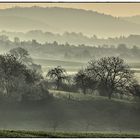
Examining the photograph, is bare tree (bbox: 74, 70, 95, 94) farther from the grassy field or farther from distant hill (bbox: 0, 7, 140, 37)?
the grassy field

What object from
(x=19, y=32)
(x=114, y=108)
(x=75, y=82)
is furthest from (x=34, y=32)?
(x=114, y=108)

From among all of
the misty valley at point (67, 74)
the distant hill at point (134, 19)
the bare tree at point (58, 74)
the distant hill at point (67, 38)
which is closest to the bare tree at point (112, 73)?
the misty valley at point (67, 74)

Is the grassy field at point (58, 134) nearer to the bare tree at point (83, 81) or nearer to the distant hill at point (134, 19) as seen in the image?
the bare tree at point (83, 81)

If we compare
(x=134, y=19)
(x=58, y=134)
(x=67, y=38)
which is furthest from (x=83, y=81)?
(x=134, y=19)

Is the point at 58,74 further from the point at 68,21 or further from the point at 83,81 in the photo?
the point at 68,21

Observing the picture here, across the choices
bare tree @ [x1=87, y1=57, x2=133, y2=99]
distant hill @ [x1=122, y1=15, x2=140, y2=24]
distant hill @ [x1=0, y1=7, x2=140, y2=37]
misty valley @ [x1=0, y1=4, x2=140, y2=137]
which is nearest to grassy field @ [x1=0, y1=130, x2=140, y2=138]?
misty valley @ [x1=0, y1=4, x2=140, y2=137]

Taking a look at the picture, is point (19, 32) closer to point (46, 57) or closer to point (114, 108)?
point (46, 57)

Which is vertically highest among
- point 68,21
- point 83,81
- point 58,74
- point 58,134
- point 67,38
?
point 68,21
